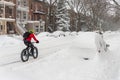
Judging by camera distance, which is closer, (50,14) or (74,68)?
(74,68)

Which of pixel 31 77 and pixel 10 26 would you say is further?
pixel 10 26

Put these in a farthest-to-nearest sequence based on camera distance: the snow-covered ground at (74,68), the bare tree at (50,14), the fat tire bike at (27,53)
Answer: the bare tree at (50,14), the fat tire bike at (27,53), the snow-covered ground at (74,68)

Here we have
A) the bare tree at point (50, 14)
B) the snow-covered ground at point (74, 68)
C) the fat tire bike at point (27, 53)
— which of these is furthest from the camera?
the bare tree at point (50, 14)

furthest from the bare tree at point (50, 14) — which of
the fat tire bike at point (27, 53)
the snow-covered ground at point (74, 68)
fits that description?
the snow-covered ground at point (74, 68)

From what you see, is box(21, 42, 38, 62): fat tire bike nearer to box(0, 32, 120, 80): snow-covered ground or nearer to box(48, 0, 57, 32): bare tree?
box(0, 32, 120, 80): snow-covered ground

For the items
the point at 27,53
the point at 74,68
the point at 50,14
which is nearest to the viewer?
the point at 74,68

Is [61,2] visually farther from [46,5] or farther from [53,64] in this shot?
[53,64]

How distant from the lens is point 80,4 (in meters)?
61.4

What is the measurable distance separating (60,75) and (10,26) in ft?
134

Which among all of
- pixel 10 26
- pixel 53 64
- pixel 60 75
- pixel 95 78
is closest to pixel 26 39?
pixel 53 64

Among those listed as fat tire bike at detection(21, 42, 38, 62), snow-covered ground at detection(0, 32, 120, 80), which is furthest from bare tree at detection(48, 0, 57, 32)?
snow-covered ground at detection(0, 32, 120, 80)

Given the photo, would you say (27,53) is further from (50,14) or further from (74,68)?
(50,14)

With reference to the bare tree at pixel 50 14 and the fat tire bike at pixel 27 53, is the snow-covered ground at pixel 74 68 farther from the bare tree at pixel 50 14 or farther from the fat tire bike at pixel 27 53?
the bare tree at pixel 50 14

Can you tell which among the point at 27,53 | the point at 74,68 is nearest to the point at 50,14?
the point at 27,53
